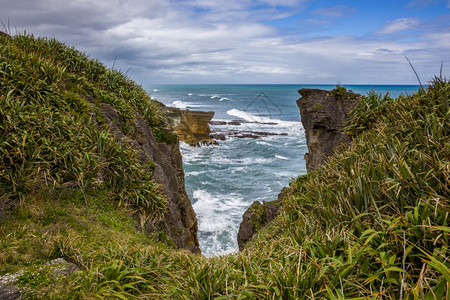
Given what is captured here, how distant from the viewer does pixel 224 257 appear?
17.6 feet

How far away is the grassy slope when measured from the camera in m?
3.21

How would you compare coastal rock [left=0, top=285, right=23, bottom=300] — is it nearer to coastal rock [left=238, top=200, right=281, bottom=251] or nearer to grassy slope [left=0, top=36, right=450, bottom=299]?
grassy slope [left=0, top=36, right=450, bottom=299]

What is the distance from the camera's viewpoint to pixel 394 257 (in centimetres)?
309

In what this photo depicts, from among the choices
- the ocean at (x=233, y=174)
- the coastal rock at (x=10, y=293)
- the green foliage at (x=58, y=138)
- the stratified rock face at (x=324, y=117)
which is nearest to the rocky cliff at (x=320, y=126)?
the stratified rock face at (x=324, y=117)

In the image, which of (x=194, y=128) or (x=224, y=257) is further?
(x=194, y=128)

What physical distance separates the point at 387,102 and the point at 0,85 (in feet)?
35.8

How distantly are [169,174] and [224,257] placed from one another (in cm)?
576

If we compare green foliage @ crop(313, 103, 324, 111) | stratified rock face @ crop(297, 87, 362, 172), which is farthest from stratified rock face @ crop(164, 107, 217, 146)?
green foliage @ crop(313, 103, 324, 111)

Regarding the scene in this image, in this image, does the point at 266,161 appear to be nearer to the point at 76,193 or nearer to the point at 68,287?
the point at 76,193

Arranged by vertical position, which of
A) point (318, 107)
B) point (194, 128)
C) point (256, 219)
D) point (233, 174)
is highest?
point (318, 107)

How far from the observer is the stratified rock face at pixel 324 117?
11.6 m

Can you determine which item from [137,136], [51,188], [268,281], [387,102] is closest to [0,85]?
[51,188]

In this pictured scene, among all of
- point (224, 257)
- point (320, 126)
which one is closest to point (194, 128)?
point (320, 126)

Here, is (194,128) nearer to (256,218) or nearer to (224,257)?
(256,218)
